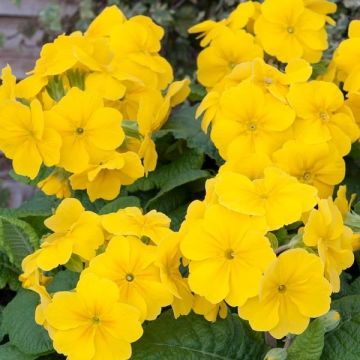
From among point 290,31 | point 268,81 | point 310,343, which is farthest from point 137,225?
point 290,31

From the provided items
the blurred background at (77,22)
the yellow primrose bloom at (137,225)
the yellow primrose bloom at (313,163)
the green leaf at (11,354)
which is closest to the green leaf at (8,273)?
the green leaf at (11,354)

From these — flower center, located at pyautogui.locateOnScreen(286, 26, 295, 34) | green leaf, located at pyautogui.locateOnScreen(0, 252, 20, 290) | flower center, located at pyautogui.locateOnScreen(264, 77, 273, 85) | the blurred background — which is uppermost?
flower center, located at pyautogui.locateOnScreen(264, 77, 273, 85)

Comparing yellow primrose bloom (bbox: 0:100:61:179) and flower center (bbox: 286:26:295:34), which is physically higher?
flower center (bbox: 286:26:295:34)

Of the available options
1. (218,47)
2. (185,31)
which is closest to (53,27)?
(185,31)

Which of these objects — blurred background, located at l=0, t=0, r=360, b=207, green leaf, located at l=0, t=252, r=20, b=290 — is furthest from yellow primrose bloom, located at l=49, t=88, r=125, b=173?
blurred background, located at l=0, t=0, r=360, b=207

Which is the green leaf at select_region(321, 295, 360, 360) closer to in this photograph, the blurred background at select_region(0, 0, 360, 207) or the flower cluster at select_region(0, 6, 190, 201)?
the flower cluster at select_region(0, 6, 190, 201)

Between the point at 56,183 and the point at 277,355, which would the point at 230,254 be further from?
the point at 56,183
